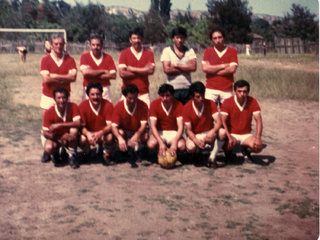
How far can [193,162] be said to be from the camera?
578cm

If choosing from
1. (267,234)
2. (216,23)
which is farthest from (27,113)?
(216,23)

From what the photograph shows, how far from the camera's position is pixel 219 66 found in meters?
6.00

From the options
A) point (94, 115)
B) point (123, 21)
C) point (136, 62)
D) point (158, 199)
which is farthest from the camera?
point (123, 21)

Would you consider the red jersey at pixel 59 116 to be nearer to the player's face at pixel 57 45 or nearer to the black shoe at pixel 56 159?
the black shoe at pixel 56 159

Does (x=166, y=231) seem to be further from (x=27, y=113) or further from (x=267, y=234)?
(x=27, y=113)

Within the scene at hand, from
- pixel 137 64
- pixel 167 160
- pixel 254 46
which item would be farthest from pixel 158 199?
pixel 254 46

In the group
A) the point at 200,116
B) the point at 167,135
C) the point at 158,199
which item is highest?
the point at 200,116

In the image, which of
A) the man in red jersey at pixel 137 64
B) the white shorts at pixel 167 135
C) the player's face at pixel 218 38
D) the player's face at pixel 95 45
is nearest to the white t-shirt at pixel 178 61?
the man in red jersey at pixel 137 64

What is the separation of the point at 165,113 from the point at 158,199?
156 centimetres

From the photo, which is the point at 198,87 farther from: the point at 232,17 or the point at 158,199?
the point at 232,17

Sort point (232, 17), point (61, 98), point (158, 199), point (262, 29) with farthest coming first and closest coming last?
point (262, 29) → point (232, 17) → point (61, 98) → point (158, 199)

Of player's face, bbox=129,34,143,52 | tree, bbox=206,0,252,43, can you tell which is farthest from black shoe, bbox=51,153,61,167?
tree, bbox=206,0,252,43

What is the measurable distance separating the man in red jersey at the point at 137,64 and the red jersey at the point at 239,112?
4.04ft

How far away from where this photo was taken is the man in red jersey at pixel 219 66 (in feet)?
19.6
